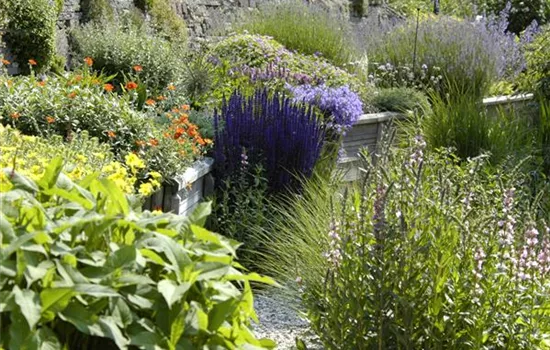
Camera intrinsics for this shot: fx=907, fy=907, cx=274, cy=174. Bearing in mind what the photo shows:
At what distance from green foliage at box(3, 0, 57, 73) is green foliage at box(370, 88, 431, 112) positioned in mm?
3573

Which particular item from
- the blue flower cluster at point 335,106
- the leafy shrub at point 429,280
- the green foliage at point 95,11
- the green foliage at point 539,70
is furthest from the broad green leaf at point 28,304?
the green foliage at point 95,11

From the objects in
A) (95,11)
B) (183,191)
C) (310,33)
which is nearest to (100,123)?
(183,191)

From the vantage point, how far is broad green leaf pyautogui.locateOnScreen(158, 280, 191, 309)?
1872 mm

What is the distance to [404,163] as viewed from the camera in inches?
153

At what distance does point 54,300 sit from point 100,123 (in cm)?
356

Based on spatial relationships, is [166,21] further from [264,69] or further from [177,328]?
[177,328]

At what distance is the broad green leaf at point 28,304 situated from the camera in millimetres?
1766

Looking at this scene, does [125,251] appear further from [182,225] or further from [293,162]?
[293,162]

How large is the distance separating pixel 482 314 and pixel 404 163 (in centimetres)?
84

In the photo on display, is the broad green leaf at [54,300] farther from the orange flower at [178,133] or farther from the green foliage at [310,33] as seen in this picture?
the green foliage at [310,33]

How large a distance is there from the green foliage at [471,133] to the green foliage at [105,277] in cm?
482

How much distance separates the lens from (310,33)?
9.63 metres

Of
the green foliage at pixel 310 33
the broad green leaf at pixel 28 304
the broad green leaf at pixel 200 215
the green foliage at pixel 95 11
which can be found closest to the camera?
the broad green leaf at pixel 28 304

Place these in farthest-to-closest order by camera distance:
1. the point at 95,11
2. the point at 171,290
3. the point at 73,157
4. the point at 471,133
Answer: the point at 95,11, the point at 471,133, the point at 73,157, the point at 171,290
